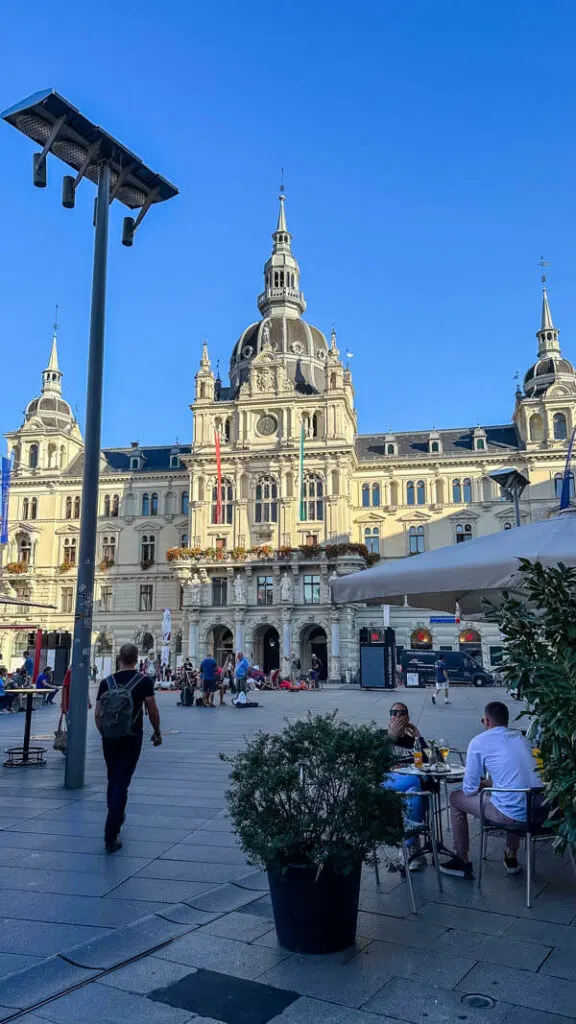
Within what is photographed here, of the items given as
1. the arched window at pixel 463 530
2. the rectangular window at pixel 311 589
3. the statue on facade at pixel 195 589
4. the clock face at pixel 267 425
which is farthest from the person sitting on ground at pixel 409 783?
the clock face at pixel 267 425

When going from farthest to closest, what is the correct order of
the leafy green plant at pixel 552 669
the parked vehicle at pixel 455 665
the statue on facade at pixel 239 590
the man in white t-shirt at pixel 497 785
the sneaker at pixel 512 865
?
the statue on facade at pixel 239 590
the parked vehicle at pixel 455 665
the sneaker at pixel 512 865
the man in white t-shirt at pixel 497 785
the leafy green plant at pixel 552 669

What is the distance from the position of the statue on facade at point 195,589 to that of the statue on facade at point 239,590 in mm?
2762

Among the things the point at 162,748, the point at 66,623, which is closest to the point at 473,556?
the point at 162,748

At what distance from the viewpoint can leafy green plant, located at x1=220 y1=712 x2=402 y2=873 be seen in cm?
464

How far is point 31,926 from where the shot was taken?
5203 mm

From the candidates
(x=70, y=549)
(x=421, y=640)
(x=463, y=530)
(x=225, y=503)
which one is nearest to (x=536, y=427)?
(x=463, y=530)

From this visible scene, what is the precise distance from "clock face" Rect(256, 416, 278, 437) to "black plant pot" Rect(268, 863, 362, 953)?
161 ft

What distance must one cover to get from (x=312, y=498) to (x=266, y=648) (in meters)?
11.0

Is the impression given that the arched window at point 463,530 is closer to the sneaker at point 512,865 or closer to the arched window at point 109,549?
the arched window at point 109,549

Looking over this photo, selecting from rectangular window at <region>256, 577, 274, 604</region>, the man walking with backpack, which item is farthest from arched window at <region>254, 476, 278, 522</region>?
the man walking with backpack

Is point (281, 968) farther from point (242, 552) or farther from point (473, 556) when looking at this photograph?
point (242, 552)

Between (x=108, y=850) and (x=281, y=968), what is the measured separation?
3.19m

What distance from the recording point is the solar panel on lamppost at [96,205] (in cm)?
1015

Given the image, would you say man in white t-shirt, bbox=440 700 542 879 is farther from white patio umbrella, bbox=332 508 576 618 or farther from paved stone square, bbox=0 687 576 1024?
white patio umbrella, bbox=332 508 576 618
